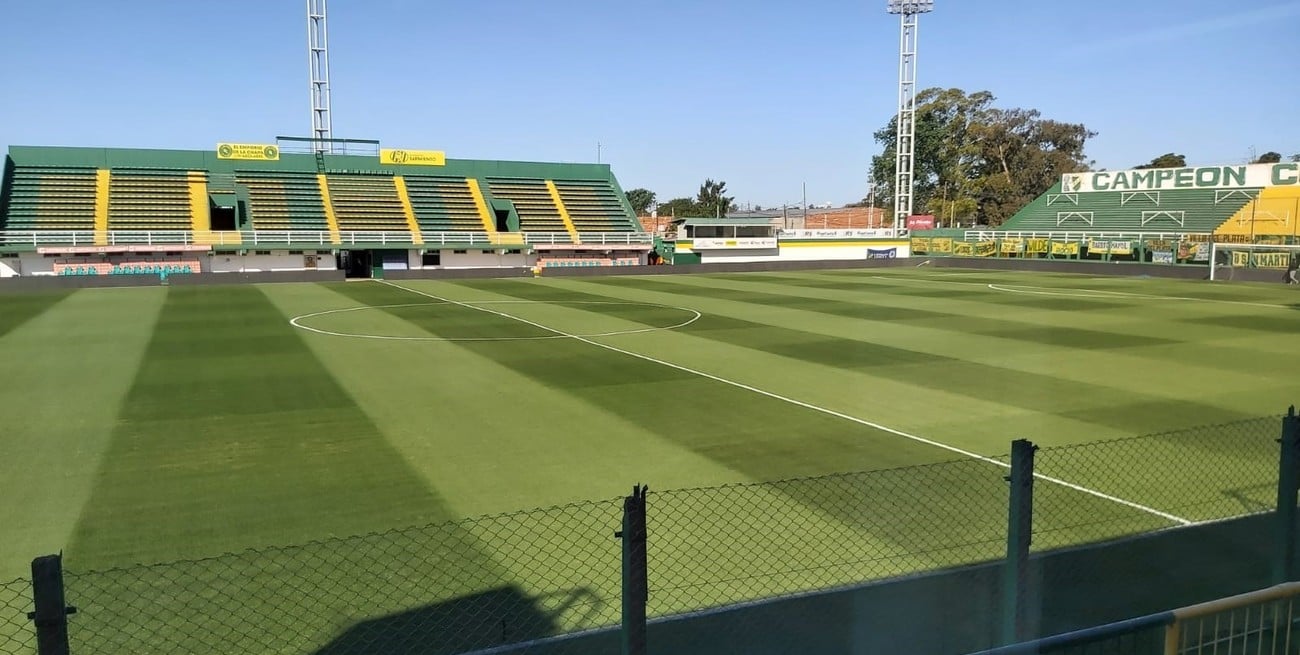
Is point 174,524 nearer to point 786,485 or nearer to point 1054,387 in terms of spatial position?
point 786,485

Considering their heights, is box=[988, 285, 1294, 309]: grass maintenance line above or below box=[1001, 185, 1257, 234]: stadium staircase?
below

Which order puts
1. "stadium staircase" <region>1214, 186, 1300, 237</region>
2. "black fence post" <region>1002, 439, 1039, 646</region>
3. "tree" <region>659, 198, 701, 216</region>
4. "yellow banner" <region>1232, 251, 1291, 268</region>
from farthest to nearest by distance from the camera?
"tree" <region>659, 198, 701, 216</region> < "stadium staircase" <region>1214, 186, 1300, 237</region> < "yellow banner" <region>1232, 251, 1291, 268</region> < "black fence post" <region>1002, 439, 1039, 646</region>

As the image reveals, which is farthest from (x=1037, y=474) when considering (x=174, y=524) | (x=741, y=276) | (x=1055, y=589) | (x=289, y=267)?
(x=289, y=267)

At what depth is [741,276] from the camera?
154ft

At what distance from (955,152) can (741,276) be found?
59140mm

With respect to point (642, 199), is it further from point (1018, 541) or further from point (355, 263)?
point (1018, 541)

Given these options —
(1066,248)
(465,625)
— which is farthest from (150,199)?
(465,625)

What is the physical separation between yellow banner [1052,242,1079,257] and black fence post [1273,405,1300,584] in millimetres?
47502

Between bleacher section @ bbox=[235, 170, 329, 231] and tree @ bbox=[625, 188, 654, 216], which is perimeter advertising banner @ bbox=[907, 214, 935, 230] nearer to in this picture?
bleacher section @ bbox=[235, 170, 329, 231]

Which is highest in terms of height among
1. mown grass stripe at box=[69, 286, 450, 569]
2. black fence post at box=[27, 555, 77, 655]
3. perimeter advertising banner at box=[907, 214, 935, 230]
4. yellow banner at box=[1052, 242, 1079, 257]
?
perimeter advertising banner at box=[907, 214, 935, 230]

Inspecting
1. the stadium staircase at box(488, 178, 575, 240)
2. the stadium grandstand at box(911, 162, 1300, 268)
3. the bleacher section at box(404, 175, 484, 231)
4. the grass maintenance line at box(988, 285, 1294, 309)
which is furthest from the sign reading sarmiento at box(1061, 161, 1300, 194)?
the bleacher section at box(404, 175, 484, 231)

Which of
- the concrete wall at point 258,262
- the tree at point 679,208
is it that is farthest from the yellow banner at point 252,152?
the tree at point 679,208

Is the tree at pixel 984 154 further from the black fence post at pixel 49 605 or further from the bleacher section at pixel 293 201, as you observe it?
the black fence post at pixel 49 605

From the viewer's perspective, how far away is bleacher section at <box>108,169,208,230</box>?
1960 inches
